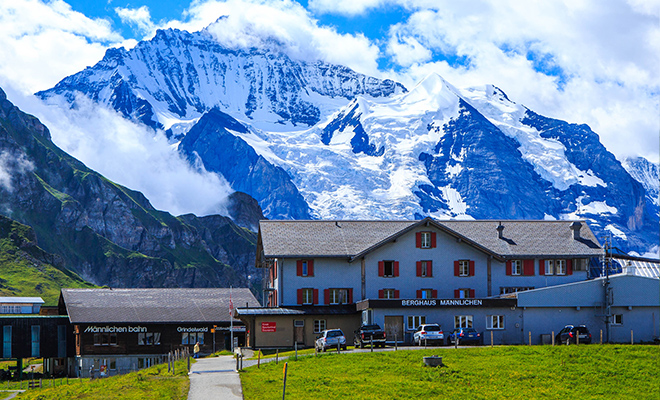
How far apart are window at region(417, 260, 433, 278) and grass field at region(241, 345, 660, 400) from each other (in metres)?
33.8

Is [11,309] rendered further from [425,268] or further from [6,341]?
[425,268]

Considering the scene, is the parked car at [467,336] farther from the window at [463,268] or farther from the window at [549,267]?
the window at [549,267]

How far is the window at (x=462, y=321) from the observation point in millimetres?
86750

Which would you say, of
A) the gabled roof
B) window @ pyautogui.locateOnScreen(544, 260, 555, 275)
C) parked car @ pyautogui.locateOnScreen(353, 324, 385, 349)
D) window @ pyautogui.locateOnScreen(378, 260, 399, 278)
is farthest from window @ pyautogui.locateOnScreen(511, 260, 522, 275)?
parked car @ pyautogui.locateOnScreen(353, 324, 385, 349)

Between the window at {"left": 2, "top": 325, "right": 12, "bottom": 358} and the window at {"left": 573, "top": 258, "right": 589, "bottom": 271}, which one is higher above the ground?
the window at {"left": 573, "top": 258, "right": 589, "bottom": 271}

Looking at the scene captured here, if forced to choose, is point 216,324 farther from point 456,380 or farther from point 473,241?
point 456,380

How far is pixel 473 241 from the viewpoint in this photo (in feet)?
327

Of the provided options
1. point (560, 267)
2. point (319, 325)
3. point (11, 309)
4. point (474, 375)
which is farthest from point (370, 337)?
point (11, 309)

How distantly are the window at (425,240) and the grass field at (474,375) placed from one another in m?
34.5

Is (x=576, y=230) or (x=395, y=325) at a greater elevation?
(x=576, y=230)

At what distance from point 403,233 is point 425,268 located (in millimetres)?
4785

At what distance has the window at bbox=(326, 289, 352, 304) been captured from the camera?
97.7 m

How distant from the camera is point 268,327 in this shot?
92.2m

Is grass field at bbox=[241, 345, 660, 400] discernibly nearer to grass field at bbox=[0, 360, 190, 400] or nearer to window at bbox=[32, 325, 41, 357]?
grass field at bbox=[0, 360, 190, 400]
